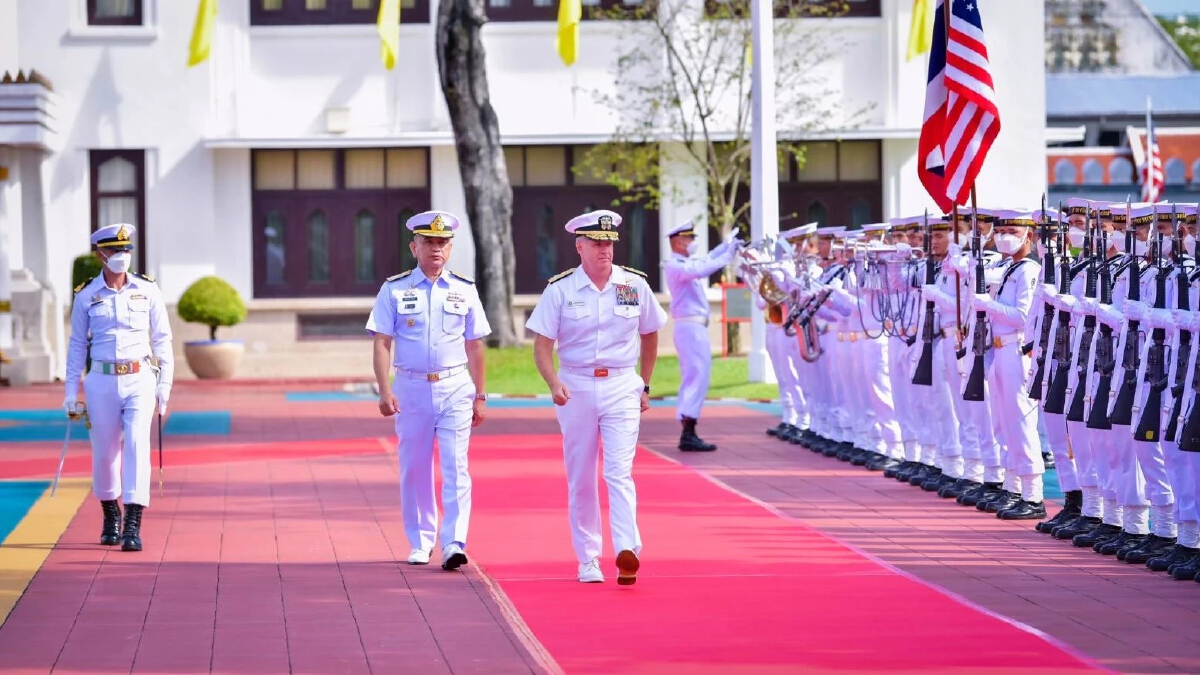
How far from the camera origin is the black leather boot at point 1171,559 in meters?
11.2

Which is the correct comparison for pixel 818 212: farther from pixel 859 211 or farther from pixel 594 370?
pixel 594 370

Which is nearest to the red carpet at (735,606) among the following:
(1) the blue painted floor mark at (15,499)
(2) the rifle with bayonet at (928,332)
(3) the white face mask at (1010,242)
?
(2) the rifle with bayonet at (928,332)

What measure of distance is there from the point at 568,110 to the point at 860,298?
19285 mm

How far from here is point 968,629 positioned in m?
9.48

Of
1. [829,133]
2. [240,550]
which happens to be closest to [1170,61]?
[829,133]

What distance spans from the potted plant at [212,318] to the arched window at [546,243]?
620cm

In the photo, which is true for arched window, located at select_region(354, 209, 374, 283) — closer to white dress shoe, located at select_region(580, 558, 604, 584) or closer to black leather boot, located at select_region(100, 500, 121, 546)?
black leather boot, located at select_region(100, 500, 121, 546)

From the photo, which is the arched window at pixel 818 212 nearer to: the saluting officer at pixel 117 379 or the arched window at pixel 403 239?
the arched window at pixel 403 239

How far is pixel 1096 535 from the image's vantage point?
12.4 m

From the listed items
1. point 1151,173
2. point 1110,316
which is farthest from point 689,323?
point 1151,173

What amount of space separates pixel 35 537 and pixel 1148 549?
7.53m

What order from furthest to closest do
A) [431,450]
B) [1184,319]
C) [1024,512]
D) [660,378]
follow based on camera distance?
[660,378] < [1024,512] < [431,450] < [1184,319]

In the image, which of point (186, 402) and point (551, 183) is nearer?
point (186, 402)

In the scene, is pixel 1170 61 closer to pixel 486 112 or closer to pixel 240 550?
pixel 486 112
